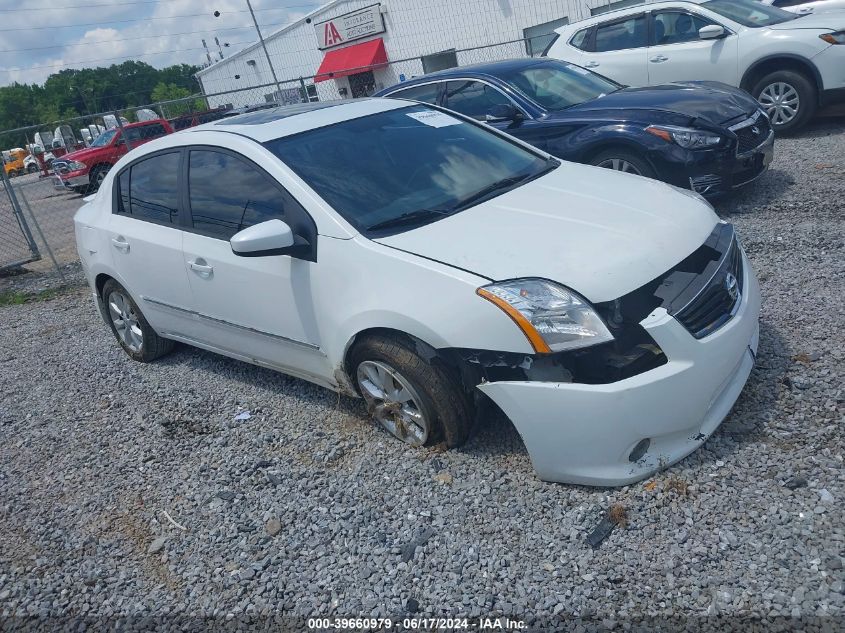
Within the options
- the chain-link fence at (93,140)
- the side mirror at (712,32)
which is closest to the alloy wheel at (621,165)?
the side mirror at (712,32)

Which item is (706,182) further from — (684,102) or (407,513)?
(407,513)

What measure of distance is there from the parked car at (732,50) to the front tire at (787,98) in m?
0.01

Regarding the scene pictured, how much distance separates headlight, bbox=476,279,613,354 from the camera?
2.88m

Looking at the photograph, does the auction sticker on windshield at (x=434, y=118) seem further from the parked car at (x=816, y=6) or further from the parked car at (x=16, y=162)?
the parked car at (x=16, y=162)

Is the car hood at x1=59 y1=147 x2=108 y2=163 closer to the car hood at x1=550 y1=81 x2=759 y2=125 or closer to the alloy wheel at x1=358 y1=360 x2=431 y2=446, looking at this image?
the car hood at x1=550 y1=81 x2=759 y2=125

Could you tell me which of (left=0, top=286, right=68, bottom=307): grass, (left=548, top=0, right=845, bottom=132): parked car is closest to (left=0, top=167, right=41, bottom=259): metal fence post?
(left=0, top=286, right=68, bottom=307): grass

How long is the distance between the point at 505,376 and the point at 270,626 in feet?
4.43

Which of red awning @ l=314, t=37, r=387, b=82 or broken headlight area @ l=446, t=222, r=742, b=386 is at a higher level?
red awning @ l=314, t=37, r=387, b=82

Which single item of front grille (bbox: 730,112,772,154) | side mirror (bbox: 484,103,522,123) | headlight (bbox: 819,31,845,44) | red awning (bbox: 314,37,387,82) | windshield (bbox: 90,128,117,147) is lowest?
front grille (bbox: 730,112,772,154)

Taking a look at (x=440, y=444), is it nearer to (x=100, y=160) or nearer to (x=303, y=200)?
(x=303, y=200)

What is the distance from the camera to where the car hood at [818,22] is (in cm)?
830

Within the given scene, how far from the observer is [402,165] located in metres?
3.97

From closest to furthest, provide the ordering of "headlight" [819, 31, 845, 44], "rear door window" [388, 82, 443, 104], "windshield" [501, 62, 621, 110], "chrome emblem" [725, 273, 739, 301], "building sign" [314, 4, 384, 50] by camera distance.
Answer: "chrome emblem" [725, 273, 739, 301] → "windshield" [501, 62, 621, 110] → "rear door window" [388, 82, 443, 104] → "headlight" [819, 31, 845, 44] → "building sign" [314, 4, 384, 50]

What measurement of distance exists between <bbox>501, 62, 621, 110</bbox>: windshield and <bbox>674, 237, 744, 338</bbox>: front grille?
4.18 metres
